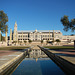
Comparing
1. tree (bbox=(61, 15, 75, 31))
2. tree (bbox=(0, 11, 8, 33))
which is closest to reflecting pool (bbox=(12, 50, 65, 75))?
tree (bbox=(61, 15, 75, 31))

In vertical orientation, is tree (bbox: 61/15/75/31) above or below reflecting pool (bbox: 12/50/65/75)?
above

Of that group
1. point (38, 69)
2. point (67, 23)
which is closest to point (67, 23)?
point (67, 23)

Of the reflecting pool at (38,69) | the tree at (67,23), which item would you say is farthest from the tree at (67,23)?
the reflecting pool at (38,69)

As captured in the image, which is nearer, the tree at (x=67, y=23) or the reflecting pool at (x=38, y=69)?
Answer: the reflecting pool at (x=38, y=69)

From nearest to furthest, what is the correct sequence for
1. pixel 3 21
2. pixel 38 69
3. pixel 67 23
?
pixel 38 69, pixel 67 23, pixel 3 21

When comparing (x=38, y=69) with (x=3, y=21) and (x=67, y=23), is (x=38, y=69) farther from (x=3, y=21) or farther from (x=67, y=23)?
(x=3, y=21)

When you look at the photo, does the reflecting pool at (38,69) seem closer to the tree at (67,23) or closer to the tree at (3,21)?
the tree at (67,23)

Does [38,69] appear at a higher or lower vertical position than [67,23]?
lower

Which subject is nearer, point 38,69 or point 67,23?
point 38,69

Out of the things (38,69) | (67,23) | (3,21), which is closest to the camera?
(38,69)

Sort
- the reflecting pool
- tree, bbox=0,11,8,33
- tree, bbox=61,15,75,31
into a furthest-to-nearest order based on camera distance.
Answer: tree, bbox=0,11,8,33, tree, bbox=61,15,75,31, the reflecting pool

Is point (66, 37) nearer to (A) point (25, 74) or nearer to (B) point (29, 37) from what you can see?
(B) point (29, 37)

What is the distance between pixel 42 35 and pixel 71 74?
413 feet

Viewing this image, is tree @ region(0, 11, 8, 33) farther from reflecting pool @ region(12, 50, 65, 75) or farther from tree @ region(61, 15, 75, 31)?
reflecting pool @ region(12, 50, 65, 75)
